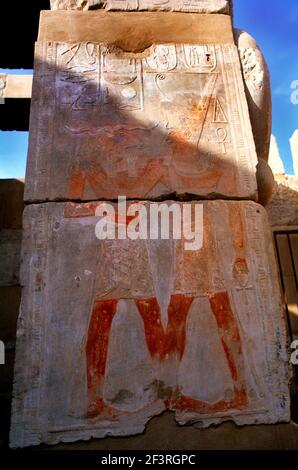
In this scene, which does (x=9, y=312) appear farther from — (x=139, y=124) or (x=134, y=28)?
(x=134, y=28)

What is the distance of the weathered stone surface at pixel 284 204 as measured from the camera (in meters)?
4.77

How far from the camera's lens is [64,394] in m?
1.84

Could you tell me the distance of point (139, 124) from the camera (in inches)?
96.5

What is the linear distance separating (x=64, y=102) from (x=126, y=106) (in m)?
0.41

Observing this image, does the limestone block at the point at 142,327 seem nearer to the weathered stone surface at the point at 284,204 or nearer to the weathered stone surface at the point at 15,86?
the weathered stone surface at the point at 284,204

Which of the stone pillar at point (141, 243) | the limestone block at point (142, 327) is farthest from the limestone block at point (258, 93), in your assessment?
the limestone block at point (142, 327)

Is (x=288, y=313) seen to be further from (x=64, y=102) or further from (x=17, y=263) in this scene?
(x=64, y=102)

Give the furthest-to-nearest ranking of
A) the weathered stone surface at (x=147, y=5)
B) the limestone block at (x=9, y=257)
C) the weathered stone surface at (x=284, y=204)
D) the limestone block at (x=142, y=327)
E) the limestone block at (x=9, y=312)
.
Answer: the weathered stone surface at (x=284, y=204) < the limestone block at (x=9, y=257) < the limestone block at (x=9, y=312) < the weathered stone surface at (x=147, y=5) < the limestone block at (x=142, y=327)

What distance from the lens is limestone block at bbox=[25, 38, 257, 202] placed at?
229 cm

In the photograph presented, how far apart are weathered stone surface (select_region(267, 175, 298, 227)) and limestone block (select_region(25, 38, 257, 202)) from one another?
2.55m

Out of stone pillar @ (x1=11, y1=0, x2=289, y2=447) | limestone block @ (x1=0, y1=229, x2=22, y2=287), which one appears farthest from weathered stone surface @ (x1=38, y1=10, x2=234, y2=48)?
limestone block @ (x1=0, y1=229, x2=22, y2=287)

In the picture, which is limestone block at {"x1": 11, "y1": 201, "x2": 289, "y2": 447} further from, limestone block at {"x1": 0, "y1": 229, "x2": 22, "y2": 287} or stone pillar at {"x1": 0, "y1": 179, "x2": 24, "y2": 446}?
limestone block at {"x1": 0, "y1": 229, "x2": 22, "y2": 287}

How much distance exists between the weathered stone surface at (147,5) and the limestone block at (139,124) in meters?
0.41
